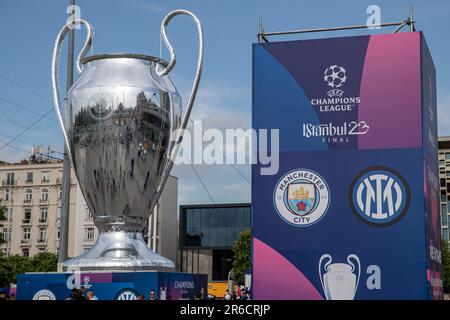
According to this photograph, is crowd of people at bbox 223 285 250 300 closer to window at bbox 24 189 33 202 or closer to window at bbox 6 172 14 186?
window at bbox 24 189 33 202

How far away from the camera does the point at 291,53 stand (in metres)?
15.3

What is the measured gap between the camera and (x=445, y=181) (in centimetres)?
7500

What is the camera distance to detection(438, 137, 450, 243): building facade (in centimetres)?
7231

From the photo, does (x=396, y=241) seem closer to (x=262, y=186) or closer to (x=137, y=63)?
(x=262, y=186)

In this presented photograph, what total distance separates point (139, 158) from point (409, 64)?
836 cm

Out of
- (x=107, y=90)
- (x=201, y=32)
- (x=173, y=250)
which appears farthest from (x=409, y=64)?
(x=173, y=250)

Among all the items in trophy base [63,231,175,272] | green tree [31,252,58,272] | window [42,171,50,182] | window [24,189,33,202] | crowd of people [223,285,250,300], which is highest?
window [42,171,50,182]

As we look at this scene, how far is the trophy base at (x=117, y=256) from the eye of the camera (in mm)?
7949

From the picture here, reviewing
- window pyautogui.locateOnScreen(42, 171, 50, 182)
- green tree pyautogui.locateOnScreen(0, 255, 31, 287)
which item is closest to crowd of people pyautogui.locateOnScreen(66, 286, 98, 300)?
green tree pyautogui.locateOnScreen(0, 255, 31, 287)

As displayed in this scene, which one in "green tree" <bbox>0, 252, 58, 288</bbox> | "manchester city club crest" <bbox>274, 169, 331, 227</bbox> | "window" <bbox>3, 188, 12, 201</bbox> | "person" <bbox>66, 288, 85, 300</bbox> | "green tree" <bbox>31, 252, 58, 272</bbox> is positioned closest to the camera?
"person" <bbox>66, 288, 85, 300</bbox>

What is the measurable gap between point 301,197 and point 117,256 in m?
7.21

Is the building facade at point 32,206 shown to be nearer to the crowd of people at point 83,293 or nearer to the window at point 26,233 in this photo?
the window at point 26,233

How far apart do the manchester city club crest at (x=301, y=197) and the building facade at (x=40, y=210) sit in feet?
118

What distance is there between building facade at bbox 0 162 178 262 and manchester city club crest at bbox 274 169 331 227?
36.1 meters
